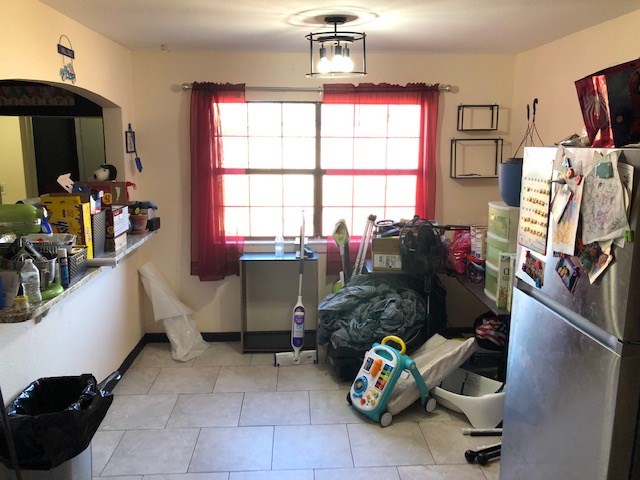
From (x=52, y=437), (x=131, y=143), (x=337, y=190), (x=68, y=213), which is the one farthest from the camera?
(x=337, y=190)

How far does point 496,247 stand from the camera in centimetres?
296

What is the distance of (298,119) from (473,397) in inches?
95.4

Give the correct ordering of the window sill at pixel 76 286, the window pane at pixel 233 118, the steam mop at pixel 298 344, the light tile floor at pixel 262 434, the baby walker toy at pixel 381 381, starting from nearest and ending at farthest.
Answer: the window sill at pixel 76 286
the light tile floor at pixel 262 434
the baby walker toy at pixel 381 381
the steam mop at pixel 298 344
the window pane at pixel 233 118

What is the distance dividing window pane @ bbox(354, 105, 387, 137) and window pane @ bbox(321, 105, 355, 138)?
0.06m

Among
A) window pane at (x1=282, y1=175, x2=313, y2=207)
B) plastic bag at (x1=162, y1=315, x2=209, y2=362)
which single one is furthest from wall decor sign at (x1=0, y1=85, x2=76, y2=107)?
plastic bag at (x1=162, y1=315, x2=209, y2=362)

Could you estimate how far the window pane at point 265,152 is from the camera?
13.5 ft

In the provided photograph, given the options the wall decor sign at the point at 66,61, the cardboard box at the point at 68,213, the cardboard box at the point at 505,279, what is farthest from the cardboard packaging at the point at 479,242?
the wall decor sign at the point at 66,61

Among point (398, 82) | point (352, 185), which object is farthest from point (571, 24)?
point (352, 185)

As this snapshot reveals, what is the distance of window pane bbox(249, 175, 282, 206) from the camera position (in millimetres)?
4164

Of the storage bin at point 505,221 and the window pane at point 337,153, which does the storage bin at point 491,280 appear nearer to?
the storage bin at point 505,221

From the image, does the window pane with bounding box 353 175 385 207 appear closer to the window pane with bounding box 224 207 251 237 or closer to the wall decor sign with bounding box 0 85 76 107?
the window pane with bounding box 224 207 251 237

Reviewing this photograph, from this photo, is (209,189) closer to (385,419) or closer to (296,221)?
(296,221)

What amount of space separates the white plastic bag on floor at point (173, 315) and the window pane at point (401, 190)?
1.90 metres

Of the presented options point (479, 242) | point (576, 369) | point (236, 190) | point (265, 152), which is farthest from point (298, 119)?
point (576, 369)
